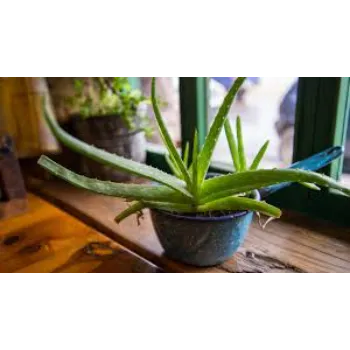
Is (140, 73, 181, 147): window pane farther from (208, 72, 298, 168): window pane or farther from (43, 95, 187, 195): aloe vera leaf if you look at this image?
(43, 95, 187, 195): aloe vera leaf

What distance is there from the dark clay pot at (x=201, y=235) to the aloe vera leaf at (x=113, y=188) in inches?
1.0

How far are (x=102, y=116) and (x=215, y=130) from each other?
1.46 ft

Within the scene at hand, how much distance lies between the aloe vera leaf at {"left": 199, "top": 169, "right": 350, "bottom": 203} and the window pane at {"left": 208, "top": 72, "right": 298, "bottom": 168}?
30 centimetres

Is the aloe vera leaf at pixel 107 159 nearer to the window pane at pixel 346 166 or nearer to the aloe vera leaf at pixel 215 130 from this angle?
the aloe vera leaf at pixel 215 130

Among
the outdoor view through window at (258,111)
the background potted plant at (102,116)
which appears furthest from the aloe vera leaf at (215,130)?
the background potted plant at (102,116)

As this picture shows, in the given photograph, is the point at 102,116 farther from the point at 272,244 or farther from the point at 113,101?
the point at 272,244

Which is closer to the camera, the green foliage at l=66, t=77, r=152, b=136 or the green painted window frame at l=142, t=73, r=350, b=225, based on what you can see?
the green painted window frame at l=142, t=73, r=350, b=225

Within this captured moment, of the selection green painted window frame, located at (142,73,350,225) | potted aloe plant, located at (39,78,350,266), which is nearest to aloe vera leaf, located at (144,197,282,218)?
potted aloe plant, located at (39,78,350,266)

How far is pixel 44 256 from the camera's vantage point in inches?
19.8

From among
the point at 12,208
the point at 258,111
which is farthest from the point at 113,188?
the point at 258,111

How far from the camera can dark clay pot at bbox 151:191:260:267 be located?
0.39 meters

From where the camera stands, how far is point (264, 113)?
29.0 inches
